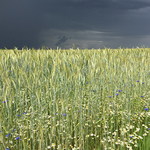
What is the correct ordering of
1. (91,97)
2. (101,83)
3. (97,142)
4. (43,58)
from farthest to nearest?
1. (43,58)
2. (101,83)
3. (91,97)
4. (97,142)

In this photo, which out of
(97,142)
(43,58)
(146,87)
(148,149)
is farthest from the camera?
(43,58)

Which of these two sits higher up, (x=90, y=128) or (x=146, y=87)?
(x=146, y=87)

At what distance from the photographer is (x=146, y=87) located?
5.04m

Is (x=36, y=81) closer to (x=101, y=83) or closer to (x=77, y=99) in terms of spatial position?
(x=77, y=99)

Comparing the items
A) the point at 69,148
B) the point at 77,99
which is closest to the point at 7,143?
the point at 69,148

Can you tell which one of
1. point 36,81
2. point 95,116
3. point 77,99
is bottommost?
point 95,116

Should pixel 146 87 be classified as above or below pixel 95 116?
above

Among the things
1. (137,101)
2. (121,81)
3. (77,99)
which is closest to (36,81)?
(77,99)

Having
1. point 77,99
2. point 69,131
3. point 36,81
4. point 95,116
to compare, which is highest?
point 36,81

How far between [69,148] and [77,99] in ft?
2.51

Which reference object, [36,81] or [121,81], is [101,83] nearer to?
[121,81]

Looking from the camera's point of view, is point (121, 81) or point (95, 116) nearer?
point (95, 116)

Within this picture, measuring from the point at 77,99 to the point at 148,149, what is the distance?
4.01 ft

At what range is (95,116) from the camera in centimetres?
352
